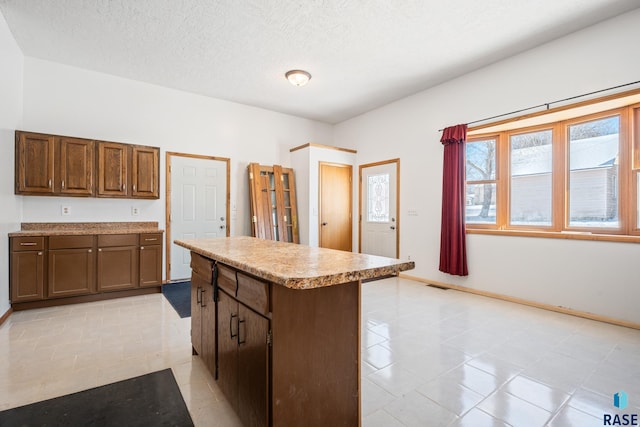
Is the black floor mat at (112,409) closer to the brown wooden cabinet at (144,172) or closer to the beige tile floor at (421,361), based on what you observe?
the beige tile floor at (421,361)

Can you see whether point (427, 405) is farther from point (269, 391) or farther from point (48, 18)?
point (48, 18)

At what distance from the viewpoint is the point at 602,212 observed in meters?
3.50

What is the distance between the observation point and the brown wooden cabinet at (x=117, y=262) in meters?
3.92

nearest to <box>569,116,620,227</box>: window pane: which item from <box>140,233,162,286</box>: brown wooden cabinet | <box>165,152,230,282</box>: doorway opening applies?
<box>165,152,230,282</box>: doorway opening

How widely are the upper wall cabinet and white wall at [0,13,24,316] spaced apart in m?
0.16

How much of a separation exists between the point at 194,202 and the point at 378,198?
11.3ft

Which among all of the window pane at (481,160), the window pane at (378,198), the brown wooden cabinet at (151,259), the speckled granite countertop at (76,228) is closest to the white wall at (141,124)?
the speckled granite countertop at (76,228)

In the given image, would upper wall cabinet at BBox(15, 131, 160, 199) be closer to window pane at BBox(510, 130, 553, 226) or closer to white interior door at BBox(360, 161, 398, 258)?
white interior door at BBox(360, 161, 398, 258)

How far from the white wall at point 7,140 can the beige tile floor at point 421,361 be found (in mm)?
654

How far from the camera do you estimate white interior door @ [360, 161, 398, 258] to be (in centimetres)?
560

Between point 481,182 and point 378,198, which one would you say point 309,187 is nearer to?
point 378,198

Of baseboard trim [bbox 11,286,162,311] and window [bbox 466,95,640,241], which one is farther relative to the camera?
baseboard trim [bbox 11,286,162,311]

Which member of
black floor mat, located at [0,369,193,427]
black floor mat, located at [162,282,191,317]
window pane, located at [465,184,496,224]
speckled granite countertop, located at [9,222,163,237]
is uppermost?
window pane, located at [465,184,496,224]

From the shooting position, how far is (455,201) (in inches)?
175
